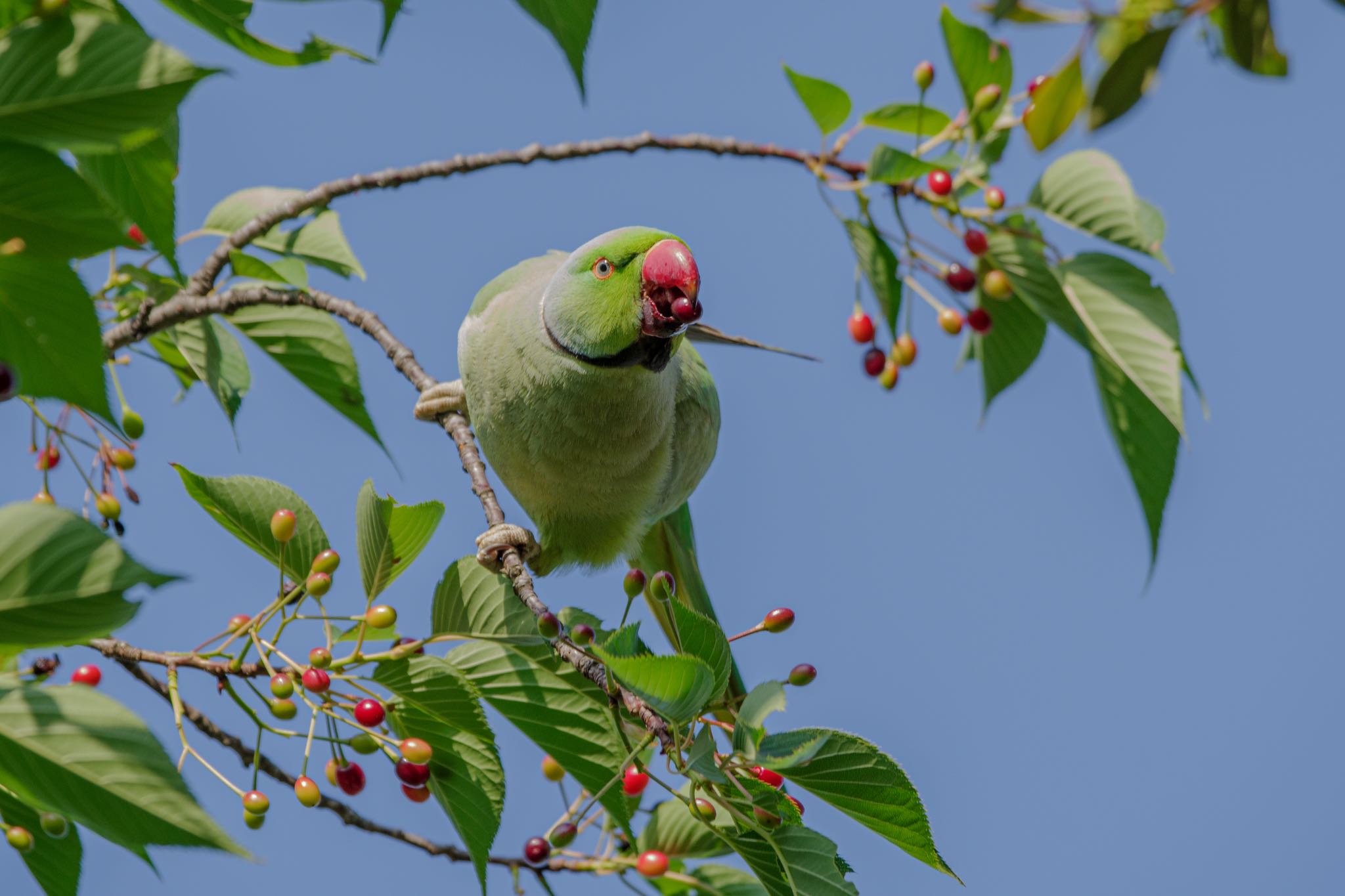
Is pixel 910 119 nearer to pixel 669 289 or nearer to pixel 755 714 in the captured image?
pixel 669 289

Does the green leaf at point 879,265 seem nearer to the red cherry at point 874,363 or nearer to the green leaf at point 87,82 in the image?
the red cherry at point 874,363

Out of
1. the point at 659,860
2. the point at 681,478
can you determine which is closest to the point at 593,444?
the point at 681,478

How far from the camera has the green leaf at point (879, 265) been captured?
252cm

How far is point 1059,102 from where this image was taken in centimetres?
162

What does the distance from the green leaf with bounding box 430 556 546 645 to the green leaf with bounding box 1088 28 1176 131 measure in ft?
4.06

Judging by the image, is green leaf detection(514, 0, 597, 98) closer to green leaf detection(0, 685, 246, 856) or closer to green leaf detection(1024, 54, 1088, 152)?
green leaf detection(1024, 54, 1088, 152)

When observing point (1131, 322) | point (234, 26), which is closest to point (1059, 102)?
point (1131, 322)

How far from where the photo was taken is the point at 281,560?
1.99 meters

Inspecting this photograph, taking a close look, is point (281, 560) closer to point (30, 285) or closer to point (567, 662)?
point (567, 662)

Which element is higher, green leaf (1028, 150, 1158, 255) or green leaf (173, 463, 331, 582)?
green leaf (1028, 150, 1158, 255)

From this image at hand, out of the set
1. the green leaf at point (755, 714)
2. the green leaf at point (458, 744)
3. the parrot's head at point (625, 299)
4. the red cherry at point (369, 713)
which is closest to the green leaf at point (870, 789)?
the green leaf at point (755, 714)

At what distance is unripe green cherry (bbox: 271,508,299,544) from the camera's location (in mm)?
1930

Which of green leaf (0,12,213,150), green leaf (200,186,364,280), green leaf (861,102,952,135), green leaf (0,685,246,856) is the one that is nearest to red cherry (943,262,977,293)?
green leaf (861,102,952,135)

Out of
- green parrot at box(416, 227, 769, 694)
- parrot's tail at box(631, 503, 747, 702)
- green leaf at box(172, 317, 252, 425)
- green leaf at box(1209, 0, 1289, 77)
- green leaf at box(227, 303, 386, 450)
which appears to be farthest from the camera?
parrot's tail at box(631, 503, 747, 702)
